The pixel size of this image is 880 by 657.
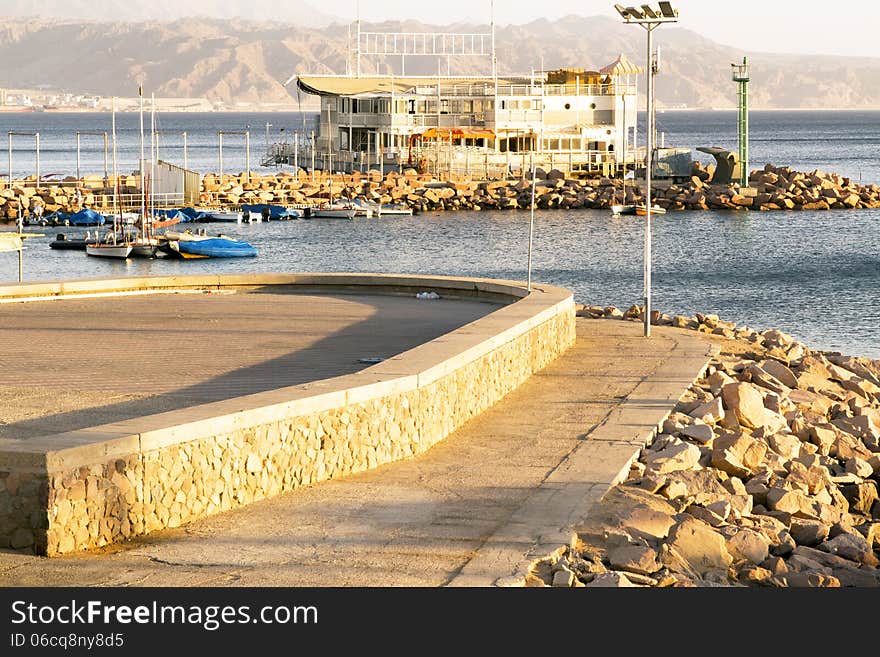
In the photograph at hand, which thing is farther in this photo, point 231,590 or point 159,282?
point 159,282

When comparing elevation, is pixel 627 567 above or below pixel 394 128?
below

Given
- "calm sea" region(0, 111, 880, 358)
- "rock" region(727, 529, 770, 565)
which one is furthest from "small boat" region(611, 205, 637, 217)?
"rock" region(727, 529, 770, 565)

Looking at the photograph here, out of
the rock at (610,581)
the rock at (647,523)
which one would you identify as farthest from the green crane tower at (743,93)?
the rock at (610,581)

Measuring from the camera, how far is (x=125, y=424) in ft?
29.4

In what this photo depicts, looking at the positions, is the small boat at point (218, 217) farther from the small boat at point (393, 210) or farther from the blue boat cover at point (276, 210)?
the small boat at point (393, 210)

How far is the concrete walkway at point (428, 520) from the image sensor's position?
784 cm

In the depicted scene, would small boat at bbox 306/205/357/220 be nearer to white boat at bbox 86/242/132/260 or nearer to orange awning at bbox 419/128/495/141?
orange awning at bbox 419/128/495/141

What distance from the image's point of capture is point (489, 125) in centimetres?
9119

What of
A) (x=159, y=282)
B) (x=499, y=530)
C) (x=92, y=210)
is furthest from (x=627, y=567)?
(x=92, y=210)

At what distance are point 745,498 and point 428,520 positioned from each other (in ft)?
10.1

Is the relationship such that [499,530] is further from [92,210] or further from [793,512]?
[92,210]

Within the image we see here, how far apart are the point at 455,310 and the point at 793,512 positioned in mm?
7130

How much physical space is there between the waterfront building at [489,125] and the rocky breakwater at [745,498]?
72.0 m

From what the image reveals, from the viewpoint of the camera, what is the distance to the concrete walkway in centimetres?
784
